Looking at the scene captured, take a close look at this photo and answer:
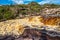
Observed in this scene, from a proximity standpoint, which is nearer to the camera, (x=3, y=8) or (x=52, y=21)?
(x=52, y=21)

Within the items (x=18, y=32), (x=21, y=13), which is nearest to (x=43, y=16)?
(x=18, y=32)

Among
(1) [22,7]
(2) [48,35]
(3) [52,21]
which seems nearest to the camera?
(2) [48,35]

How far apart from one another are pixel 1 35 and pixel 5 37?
35 cm

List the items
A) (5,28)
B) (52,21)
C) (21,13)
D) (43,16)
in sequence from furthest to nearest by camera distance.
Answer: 1. (21,13)
2. (5,28)
3. (43,16)
4. (52,21)

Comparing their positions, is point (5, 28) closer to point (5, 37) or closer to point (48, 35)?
point (5, 37)

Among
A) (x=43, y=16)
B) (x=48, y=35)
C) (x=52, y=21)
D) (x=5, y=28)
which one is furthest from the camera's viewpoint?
(x=5, y=28)

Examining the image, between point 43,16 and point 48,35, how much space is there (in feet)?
7.33

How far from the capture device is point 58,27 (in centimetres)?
1112

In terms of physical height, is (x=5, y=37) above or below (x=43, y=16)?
below

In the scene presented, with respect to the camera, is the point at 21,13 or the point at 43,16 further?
the point at 21,13

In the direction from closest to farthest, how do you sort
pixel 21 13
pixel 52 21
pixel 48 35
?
1. pixel 48 35
2. pixel 52 21
3. pixel 21 13

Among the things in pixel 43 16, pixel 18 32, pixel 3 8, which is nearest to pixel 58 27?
pixel 43 16

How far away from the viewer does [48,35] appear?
413 inches

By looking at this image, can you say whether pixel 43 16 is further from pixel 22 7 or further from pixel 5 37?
pixel 22 7
